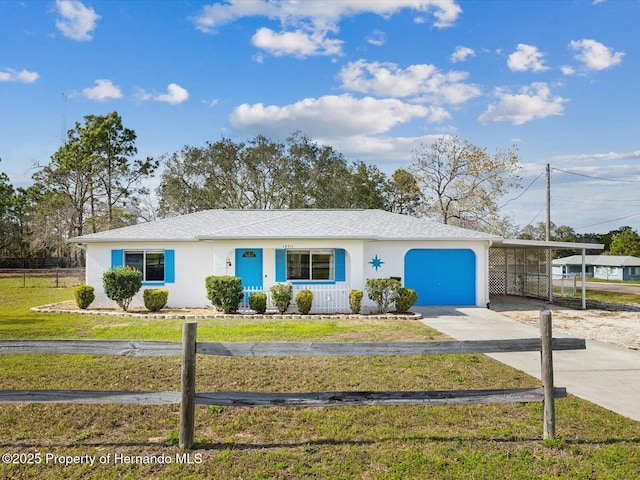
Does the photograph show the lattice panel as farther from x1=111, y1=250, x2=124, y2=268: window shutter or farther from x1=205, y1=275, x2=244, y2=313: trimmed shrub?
x1=111, y1=250, x2=124, y2=268: window shutter

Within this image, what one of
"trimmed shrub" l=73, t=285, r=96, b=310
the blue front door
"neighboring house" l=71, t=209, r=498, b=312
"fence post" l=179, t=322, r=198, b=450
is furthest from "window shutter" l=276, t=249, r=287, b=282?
"fence post" l=179, t=322, r=198, b=450

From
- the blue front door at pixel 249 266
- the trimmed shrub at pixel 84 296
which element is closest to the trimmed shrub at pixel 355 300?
the blue front door at pixel 249 266

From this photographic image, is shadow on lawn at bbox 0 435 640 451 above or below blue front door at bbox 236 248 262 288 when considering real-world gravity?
below

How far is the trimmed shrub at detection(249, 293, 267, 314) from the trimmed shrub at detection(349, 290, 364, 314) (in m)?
2.86

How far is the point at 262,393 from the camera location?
4.78 meters

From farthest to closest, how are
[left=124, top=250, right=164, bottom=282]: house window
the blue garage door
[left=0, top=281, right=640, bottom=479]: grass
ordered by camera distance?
1. the blue garage door
2. [left=124, top=250, right=164, bottom=282]: house window
3. [left=0, top=281, right=640, bottom=479]: grass

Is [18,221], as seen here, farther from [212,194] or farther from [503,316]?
[503,316]

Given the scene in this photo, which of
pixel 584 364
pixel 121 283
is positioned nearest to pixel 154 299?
pixel 121 283

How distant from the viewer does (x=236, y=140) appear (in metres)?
37.1

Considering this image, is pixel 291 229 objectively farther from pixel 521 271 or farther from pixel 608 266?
pixel 608 266

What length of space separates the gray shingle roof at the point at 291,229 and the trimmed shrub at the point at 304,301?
6.47 ft

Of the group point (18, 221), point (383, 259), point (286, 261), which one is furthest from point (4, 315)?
point (18, 221)

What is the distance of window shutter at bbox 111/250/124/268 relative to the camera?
1719cm

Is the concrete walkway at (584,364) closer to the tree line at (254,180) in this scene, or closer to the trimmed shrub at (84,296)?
the trimmed shrub at (84,296)
